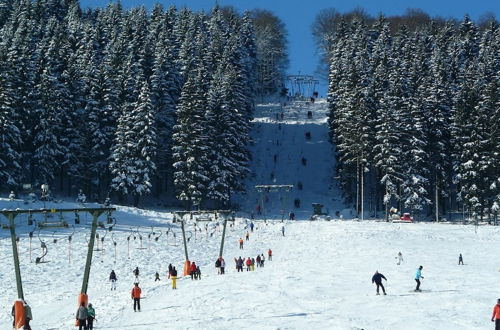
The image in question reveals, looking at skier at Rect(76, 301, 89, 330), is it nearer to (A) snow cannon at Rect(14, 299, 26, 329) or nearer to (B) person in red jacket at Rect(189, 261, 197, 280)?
(A) snow cannon at Rect(14, 299, 26, 329)

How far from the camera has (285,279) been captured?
31641 mm

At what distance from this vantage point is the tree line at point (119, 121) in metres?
60.9

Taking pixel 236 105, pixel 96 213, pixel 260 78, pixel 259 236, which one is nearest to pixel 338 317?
pixel 96 213

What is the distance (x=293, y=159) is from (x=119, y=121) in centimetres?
2822

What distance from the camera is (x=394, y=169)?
5950 centimetres

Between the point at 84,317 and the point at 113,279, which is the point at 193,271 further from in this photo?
the point at 84,317

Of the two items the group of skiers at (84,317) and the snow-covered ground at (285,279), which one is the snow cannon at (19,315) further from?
the snow-covered ground at (285,279)

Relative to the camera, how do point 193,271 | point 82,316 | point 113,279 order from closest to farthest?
point 82,316
point 113,279
point 193,271

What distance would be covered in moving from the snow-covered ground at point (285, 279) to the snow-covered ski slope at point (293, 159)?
15381mm

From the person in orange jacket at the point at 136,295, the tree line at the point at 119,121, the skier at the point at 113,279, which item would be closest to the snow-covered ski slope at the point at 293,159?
the tree line at the point at 119,121

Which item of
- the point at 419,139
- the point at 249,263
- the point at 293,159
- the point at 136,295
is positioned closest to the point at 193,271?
the point at 249,263

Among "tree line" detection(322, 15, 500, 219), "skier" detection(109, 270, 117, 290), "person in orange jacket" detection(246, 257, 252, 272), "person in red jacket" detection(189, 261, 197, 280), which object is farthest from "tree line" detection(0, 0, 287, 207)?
"skier" detection(109, 270, 117, 290)

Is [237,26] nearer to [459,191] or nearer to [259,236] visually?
[459,191]

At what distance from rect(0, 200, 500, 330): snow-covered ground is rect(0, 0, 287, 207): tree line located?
8121 millimetres
